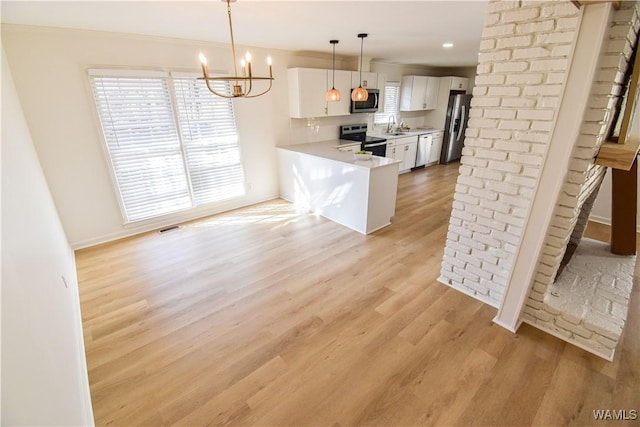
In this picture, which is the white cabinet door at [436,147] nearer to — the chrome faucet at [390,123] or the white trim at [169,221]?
the chrome faucet at [390,123]

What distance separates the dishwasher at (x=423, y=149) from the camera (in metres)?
6.71

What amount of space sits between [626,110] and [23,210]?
3897mm

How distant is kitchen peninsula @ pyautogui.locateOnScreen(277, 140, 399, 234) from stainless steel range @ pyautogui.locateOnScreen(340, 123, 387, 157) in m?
1.04

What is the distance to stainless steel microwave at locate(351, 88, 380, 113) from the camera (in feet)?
17.3

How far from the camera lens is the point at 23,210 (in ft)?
5.14

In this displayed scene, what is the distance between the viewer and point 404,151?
6395 mm

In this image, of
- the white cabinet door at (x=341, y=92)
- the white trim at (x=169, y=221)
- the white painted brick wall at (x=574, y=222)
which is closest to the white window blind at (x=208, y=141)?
the white trim at (x=169, y=221)

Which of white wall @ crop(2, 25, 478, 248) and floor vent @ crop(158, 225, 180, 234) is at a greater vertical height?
white wall @ crop(2, 25, 478, 248)

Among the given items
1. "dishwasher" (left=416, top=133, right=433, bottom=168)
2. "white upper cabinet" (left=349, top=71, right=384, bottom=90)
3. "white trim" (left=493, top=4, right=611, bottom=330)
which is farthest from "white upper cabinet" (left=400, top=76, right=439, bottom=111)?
"white trim" (left=493, top=4, right=611, bottom=330)

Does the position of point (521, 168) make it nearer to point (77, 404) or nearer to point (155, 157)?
point (77, 404)

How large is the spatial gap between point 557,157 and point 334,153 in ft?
9.64

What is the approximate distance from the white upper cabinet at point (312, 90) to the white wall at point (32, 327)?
3395 mm

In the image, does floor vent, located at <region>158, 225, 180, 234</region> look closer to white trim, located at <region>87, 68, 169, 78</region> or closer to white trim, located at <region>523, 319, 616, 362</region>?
white trim, located at <region>87, 68, 169, 78</region>

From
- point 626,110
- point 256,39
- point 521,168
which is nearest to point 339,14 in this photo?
point 256,39
